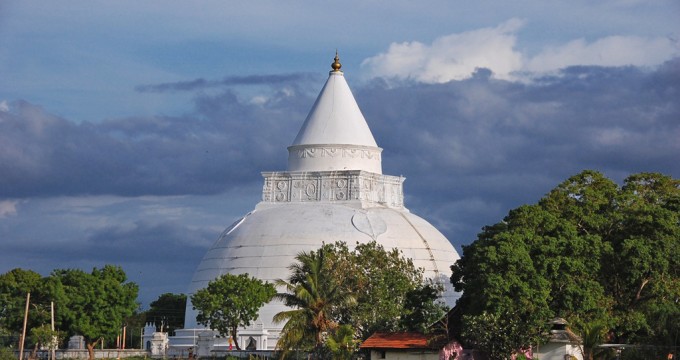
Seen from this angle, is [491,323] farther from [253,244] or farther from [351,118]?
[351,118]

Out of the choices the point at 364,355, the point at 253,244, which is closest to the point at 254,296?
the point at 253,244

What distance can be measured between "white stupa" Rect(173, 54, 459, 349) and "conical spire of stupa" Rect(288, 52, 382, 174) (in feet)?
0.23

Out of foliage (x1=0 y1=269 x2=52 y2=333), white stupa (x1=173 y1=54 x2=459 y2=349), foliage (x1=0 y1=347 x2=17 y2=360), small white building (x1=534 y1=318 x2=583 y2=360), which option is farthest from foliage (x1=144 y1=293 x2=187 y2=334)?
small white building (x1=534 y1=318 x2=583 y2=360)

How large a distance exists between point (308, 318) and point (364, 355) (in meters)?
3.38

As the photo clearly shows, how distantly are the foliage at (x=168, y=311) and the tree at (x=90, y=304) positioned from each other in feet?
117

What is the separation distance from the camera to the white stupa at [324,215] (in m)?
83.0

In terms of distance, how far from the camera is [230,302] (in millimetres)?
73750

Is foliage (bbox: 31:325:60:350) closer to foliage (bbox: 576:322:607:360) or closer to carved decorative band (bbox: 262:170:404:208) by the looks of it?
carved decorative band (bbox: 262:170:404:208)

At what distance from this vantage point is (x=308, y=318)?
5731cm

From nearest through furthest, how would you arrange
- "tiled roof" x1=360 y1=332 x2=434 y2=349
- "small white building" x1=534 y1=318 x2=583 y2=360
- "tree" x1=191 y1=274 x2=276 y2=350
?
"small white building" x1=534 y1=318 x2=583 y2=360
"tiled roof" x1=360 y1=332 x2=434 y2=349
"tree" x1=191 y1=274 x2=276 y2=350

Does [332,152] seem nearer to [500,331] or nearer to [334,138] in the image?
[334,138]

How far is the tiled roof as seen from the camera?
57.2 meters

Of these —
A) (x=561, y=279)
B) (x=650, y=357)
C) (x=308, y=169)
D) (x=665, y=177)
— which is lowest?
(x=650, y=357)

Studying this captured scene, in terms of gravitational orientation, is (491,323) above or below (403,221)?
below
